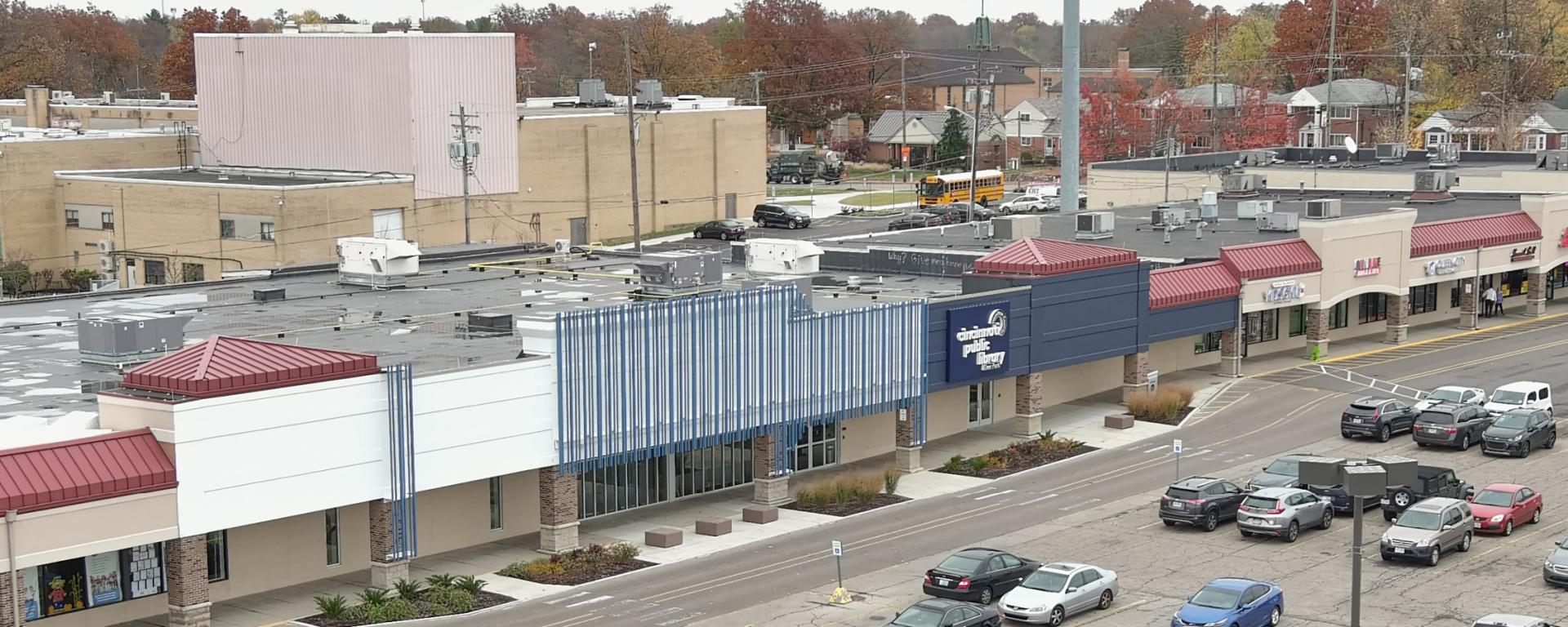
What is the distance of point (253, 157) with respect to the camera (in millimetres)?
106688

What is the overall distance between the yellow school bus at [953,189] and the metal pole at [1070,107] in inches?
1221

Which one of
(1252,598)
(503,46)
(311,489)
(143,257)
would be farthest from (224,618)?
(503,46)

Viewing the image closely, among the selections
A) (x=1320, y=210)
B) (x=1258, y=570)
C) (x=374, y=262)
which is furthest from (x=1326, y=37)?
(x=1258, y=570)

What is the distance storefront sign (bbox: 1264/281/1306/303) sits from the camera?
249ft

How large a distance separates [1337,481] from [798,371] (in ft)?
74.3

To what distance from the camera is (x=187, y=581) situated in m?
41.6

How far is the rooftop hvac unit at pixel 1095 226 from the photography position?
7912 centimetres

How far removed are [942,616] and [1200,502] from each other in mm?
13555

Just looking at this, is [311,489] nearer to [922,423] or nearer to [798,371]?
[798,371]

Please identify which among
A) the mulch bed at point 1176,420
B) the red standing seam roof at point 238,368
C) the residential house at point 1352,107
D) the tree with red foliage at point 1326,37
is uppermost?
the tree with red foliage at point 1326,37

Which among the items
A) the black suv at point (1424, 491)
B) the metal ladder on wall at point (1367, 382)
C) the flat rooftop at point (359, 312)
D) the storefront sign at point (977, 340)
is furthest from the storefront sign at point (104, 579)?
the metal ladder on wall at point (1367, 382)

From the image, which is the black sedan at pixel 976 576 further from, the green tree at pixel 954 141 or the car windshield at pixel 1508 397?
the green tree at pixel 954 141

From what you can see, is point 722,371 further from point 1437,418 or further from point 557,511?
point 1437,418

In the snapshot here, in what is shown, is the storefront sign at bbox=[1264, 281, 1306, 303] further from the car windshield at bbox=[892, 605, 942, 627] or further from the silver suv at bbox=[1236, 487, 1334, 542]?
the car windshield at bbox=[892, 605, 942, 627]
